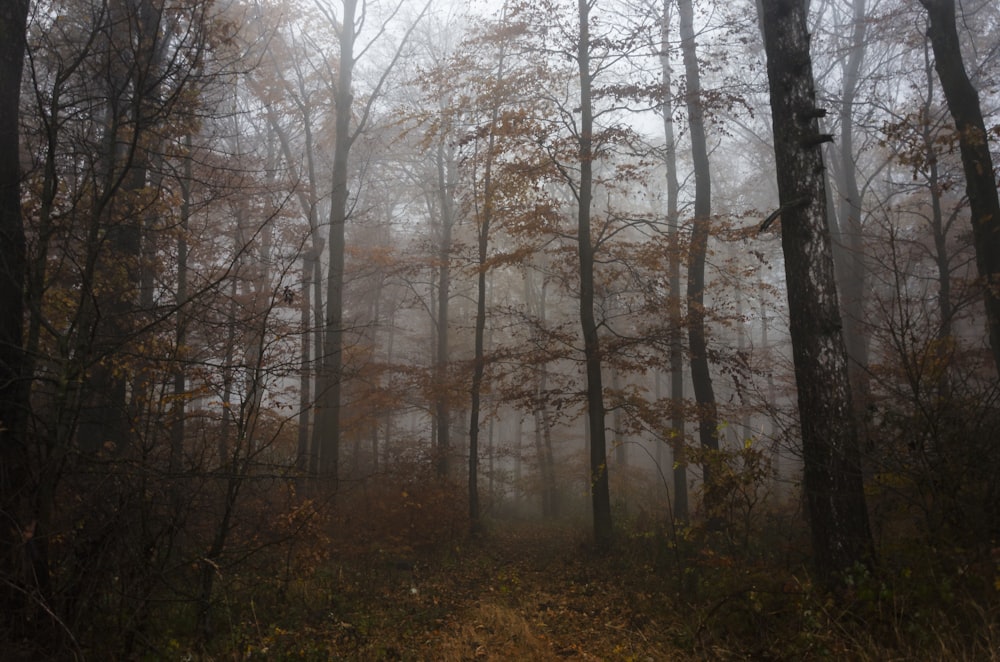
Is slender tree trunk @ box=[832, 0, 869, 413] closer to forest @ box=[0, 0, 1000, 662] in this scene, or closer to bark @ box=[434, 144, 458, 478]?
forest @ box=[0, 0, 1000, 662]

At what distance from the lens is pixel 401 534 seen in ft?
37.8

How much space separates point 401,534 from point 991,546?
8971 millimetres

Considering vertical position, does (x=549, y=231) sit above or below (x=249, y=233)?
below

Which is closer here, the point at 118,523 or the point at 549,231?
the point at 118,523

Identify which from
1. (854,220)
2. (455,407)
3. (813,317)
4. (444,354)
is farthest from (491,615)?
(854,220)

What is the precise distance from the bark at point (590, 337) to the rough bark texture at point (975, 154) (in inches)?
210

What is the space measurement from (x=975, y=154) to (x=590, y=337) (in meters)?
6.24

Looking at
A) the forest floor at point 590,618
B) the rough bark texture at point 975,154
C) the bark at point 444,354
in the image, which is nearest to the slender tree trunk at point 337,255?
the bark at point 444,354

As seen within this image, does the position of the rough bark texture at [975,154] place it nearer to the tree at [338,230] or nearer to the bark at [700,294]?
the bark at [700,294]

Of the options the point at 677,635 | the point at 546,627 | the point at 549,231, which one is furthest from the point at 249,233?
the point at 677,635

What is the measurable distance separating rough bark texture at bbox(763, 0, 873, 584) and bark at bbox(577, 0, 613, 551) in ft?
14.9

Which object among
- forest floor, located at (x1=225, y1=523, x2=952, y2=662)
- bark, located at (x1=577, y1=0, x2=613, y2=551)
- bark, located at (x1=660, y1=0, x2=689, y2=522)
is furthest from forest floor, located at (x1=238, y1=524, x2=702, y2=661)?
bark, located at (x1=660, y1=0, x2=689, y2=522)

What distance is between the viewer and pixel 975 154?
849cm

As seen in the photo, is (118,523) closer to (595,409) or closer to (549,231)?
(595,409)
